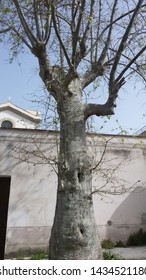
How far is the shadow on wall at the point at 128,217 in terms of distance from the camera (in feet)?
31.3

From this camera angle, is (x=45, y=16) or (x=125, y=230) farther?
(x=125, y=230)

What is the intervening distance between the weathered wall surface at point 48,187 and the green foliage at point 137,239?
0.16m

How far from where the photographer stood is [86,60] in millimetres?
6965

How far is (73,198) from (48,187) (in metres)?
4.77

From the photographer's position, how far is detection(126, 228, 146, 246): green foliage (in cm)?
942

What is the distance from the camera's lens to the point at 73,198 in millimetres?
4742

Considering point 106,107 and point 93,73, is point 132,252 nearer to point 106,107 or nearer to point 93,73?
point 106,107

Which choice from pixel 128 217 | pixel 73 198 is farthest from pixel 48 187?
pixel 73 198

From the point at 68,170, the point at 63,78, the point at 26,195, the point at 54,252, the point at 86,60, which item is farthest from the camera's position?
the point at 26,195

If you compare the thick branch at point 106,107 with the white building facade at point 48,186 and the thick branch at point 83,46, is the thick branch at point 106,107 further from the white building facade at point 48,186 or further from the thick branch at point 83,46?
the white building facade at point 48,186

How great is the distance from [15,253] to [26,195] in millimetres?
1734
